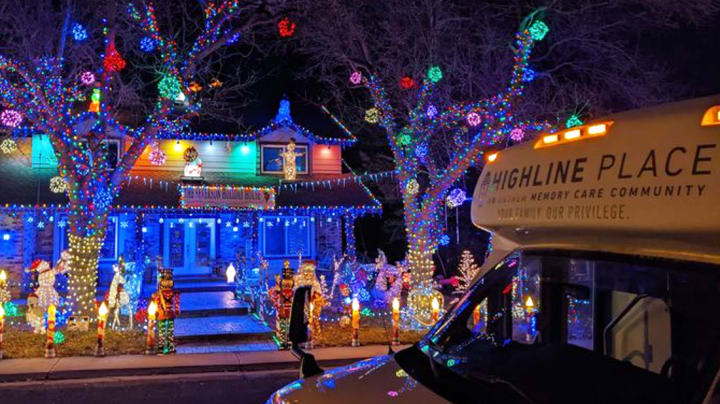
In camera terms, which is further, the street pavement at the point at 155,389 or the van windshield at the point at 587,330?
the street pavement at the point at 155,389

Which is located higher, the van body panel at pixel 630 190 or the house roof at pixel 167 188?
the house roof at pixel 167 188

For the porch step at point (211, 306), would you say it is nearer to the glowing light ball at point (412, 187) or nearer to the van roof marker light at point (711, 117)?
the glowing light ball at point (412, 187)

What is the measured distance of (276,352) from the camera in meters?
11.2

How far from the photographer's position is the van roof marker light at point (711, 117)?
233 centimetres

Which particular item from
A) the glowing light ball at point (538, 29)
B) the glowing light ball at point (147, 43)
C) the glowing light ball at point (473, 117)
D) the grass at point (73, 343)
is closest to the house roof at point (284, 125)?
the glowing light ball at point (147, 43)

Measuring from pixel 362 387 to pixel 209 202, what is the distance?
1640 centimetres

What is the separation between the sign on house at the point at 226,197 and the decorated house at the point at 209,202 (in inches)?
1.3

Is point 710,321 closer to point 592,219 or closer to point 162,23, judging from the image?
point 592,219

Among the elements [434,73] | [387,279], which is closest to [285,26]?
[434,73]

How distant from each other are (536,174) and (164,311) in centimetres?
909

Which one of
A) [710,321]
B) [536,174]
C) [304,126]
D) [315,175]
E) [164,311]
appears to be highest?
[304,126]

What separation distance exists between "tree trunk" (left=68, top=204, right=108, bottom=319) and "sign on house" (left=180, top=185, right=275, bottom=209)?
512cm

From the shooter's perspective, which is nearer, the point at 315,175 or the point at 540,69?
the point at 540,69

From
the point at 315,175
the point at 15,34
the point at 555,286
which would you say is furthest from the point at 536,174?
the point at 315,175
